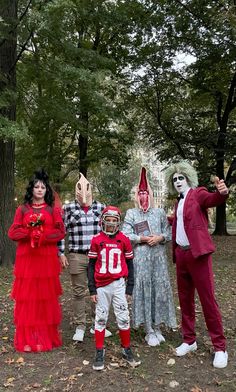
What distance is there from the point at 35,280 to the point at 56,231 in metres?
0.62

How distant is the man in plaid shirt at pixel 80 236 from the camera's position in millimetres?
5219

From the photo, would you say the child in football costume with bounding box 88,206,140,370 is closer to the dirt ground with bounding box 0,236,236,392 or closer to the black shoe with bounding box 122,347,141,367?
the black shoe with bounding box 122,347,141,367

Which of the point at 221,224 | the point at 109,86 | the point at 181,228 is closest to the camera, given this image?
the point at 181,228

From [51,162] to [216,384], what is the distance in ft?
42.6

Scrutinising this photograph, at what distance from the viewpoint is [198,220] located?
14.9 feet

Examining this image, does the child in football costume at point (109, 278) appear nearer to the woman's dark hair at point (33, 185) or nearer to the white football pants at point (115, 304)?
the white football pants at point (115, 304)

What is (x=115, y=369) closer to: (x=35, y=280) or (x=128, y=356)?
(x=128, y=356)

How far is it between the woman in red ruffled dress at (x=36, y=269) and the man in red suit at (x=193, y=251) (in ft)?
4.66

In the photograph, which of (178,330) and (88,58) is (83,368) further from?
(88,58)

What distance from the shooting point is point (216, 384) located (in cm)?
416

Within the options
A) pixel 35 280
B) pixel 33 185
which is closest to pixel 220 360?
pixel 35 280

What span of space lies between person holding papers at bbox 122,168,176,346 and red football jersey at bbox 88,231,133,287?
50cm

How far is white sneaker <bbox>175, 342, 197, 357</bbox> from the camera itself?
4.85m

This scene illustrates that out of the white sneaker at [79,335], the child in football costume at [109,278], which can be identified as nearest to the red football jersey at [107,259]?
the child in football costume at [109,278]
